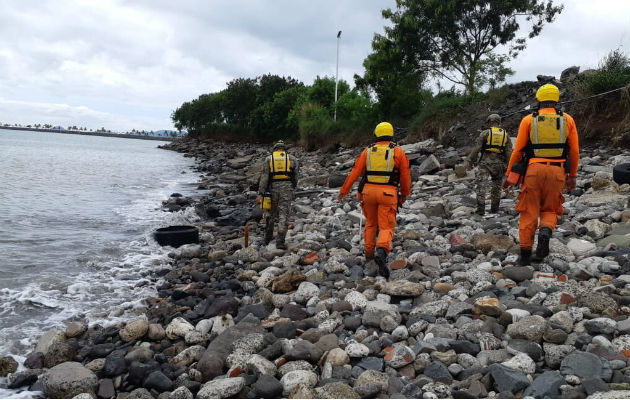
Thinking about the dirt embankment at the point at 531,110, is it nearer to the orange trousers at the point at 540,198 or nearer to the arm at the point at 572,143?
the arm at the point at 572,143

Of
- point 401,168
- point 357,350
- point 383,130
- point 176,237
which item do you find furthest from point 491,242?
point 176,237

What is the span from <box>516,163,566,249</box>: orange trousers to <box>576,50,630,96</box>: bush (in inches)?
440

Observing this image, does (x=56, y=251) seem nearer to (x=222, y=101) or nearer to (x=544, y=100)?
(x=544, y=100)

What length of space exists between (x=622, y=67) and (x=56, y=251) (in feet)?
56.3

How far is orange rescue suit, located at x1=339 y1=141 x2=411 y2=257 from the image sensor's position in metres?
6.18

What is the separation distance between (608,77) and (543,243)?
1176 cm

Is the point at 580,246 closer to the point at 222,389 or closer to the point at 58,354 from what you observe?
the point at 222,389

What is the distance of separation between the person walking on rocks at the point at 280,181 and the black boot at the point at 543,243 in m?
4.58

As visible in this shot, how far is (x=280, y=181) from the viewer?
8.83m

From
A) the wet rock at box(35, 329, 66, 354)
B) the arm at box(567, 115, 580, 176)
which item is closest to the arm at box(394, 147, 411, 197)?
the arm at box(567, 115, 580, 176)

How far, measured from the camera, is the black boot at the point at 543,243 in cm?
558

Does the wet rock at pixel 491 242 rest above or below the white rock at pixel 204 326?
above

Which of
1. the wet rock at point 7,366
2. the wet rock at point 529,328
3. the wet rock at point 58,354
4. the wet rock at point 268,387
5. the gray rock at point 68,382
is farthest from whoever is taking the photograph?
the wet rock at point 58,354

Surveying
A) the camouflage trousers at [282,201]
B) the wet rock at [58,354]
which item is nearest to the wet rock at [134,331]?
the wet rock at [58,354]
